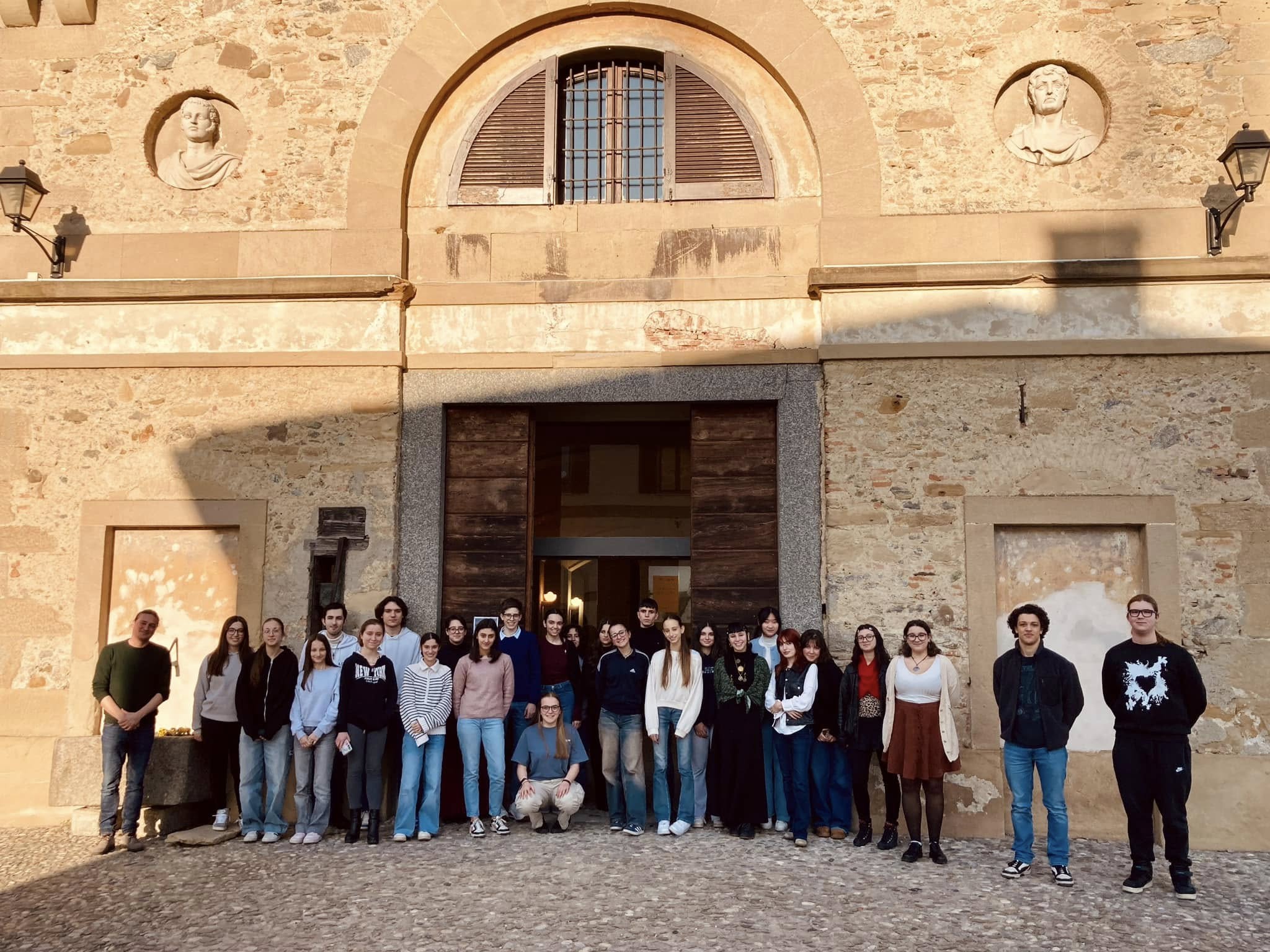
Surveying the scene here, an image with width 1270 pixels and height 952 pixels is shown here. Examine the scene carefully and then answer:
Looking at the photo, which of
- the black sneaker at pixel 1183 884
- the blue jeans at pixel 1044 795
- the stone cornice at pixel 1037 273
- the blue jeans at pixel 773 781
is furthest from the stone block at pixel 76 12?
the black sneaker at pixel 1183 884

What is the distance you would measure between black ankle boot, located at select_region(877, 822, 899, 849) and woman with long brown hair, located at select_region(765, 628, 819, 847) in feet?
1.65

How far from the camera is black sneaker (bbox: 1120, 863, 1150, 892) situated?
5906 mm

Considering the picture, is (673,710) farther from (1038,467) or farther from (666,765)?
(1038,467)

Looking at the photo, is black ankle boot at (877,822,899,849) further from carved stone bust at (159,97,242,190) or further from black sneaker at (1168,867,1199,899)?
carved stone bust at (159,97,242,190)

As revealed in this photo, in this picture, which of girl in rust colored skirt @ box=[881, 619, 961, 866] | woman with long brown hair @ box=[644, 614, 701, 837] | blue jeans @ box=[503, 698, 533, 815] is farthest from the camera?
blue jeans @ box=[503, 698, 533, 815]

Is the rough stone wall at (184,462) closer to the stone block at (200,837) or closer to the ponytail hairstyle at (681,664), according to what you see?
Result: the stone block at (200,837)

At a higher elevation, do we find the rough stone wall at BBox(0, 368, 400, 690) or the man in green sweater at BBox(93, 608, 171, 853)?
the rough stone wall at BBox(0, 368, 400, 690)

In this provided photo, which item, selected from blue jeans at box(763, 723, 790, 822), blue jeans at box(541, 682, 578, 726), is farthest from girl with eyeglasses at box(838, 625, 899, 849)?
blue jeans at box(541, 682, 578, 726)

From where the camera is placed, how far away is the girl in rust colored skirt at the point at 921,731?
21.7ft

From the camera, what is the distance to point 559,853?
262 inches

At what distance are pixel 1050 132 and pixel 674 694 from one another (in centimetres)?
531

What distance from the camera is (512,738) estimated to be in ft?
25.3

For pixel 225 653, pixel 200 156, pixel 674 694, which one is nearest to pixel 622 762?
pixel 674 694

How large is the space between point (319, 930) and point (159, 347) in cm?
526
